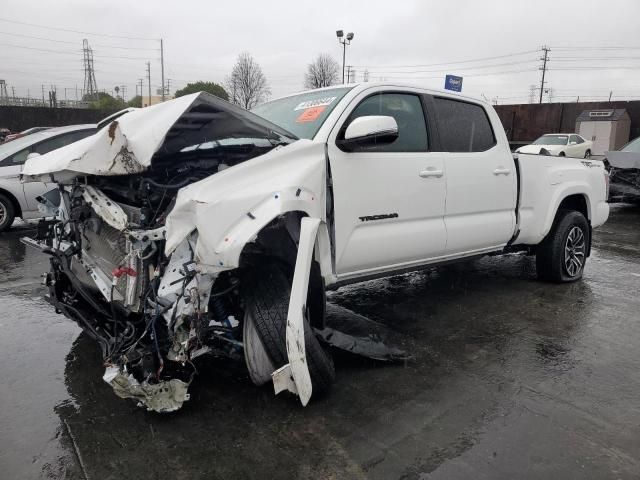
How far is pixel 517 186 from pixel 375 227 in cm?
198

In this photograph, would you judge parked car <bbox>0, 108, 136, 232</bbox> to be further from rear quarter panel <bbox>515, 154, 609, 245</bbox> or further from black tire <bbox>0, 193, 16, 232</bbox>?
rear quarter panel <bbox>515, 154, 609, 245</bbox>

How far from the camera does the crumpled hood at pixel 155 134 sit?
273cm

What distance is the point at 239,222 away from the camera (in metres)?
2.65

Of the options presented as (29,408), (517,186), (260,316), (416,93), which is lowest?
(29,408)

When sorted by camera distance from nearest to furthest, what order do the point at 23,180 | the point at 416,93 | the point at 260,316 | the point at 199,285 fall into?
1. the point at 199,285
2. the point at 260,316
3. the point at 23,180
4. the point at 416,93

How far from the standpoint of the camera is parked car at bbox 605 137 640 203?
10.9 metres

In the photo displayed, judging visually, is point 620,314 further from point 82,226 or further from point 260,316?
point 82,226

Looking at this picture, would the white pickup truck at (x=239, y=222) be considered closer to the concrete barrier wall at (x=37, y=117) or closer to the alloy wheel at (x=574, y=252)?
the alloy wheel at (x=574, y=252)

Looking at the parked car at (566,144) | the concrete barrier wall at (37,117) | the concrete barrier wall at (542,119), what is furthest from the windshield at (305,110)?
the concrete barrier wall at (542,119)

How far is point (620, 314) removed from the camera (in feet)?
15.6

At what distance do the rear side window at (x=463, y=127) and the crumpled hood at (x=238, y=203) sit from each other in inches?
66.5

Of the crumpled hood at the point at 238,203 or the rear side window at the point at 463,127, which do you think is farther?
the rear side window at the point at 463,127

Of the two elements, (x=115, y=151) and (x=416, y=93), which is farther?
(x=416, y=93)

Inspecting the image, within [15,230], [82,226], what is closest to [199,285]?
[82,226]
